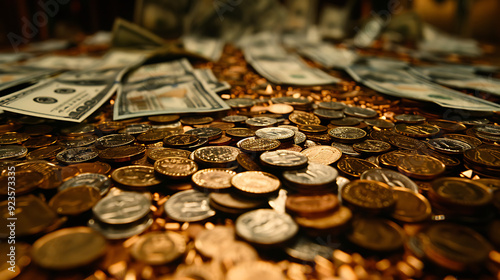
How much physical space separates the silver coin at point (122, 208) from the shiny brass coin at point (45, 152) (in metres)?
0.35

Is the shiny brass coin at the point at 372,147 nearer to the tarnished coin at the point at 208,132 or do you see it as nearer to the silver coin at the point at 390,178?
the silver coin at the point at 390,178

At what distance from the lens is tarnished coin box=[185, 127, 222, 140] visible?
941mm

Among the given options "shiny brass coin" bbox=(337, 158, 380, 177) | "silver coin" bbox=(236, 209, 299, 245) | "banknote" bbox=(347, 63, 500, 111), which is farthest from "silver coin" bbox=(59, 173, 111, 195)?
"banknote" bbox=(347, 63, 500, 111)

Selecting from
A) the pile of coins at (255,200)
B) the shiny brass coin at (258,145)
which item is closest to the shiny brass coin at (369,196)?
the pile of coins at (255,200)

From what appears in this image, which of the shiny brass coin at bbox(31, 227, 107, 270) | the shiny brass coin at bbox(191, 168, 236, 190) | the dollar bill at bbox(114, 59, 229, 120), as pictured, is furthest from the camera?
the dollar bill at bbox(114, 59, 229, 120)

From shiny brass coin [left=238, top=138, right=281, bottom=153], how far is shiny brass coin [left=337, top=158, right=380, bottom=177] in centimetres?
18

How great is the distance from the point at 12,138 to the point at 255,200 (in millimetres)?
810

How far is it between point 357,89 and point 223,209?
1243 millimetres

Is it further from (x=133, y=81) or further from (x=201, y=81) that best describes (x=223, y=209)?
(x=133, y=81)

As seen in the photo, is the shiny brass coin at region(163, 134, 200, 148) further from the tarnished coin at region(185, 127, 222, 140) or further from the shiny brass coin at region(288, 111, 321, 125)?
the shiny brass coin at region(288, 111, 321, 125)

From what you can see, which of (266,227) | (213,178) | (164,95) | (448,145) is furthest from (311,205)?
(164,95)

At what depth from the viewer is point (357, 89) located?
159 centimetres

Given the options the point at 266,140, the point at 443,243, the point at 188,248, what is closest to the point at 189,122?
the point at 266,140

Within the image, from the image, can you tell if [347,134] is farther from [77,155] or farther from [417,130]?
[77,155]
